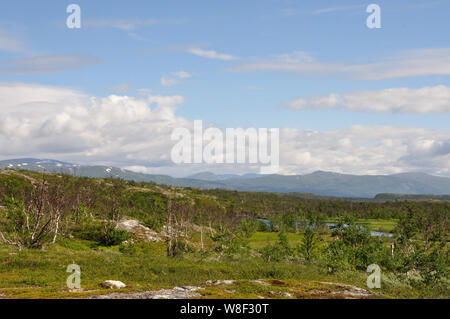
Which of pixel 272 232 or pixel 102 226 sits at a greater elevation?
pixel 102 226

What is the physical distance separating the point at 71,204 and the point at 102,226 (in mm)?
23712

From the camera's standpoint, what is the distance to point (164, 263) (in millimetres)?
41750

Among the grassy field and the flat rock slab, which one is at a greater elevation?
the flat rock slab
